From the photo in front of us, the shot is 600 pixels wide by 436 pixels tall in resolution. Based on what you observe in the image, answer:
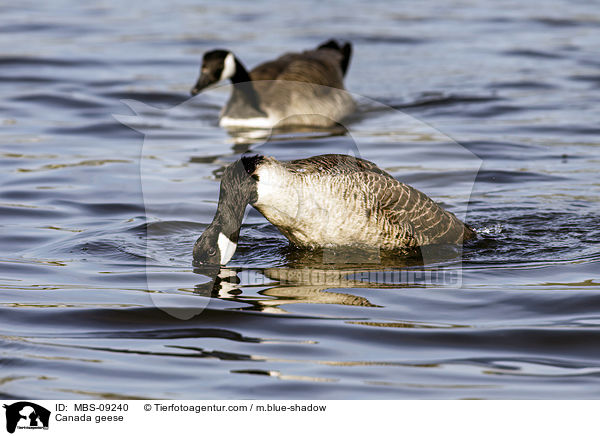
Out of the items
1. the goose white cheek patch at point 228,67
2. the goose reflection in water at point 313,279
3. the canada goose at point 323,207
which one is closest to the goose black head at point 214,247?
the canada goose at point 323,207

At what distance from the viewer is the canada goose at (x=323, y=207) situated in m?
6.62

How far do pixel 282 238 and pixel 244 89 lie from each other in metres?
5.95

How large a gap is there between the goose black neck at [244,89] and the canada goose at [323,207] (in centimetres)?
639

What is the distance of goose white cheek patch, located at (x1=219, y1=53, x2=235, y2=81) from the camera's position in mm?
13594

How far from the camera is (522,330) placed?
582cm

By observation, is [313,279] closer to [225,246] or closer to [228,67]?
[225,246]

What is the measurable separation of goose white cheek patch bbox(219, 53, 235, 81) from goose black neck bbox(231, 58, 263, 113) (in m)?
0.08

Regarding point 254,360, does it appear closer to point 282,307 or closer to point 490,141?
point 282,307

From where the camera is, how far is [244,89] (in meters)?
13.6

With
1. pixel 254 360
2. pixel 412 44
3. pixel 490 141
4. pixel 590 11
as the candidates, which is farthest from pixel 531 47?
pixel 254 360
